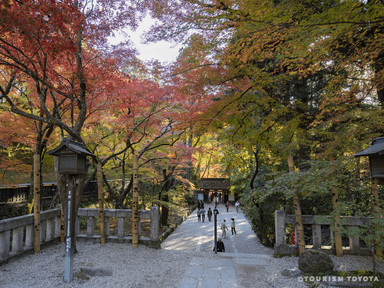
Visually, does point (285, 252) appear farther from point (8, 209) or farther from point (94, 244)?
point (8, 209)

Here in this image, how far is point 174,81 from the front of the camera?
7.71 meters

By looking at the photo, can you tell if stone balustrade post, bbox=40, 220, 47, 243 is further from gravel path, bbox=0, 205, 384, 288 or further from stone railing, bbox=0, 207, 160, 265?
gravel path, bbox=0, 205, 384, 288

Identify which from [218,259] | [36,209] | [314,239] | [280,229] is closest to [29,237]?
[36,209]

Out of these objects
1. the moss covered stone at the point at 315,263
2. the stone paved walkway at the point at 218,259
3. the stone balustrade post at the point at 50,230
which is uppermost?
the stone balustrade post at the point at 50,230

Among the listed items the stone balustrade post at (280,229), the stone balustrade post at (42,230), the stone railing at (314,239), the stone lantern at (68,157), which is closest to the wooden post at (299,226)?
the stone railing at (314,239)

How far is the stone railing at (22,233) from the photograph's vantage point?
5867mm

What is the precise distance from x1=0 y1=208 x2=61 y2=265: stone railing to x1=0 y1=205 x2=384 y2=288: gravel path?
0.95 feet

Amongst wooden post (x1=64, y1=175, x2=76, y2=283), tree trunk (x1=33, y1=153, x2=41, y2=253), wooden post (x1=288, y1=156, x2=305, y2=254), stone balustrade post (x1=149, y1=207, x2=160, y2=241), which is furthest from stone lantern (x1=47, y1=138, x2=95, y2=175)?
wooden post (x1=288, y1=156, x2=305, y2=254)

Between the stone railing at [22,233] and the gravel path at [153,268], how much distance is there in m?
0.29

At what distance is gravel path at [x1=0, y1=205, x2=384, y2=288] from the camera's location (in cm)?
503

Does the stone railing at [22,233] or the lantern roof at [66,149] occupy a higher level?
the lantern roof at [66,149]

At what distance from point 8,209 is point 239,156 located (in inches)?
516

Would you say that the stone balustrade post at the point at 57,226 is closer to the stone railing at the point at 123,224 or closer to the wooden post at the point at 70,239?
the stone railing at the point at 123,224

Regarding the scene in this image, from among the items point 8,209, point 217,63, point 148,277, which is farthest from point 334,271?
point 8,209
